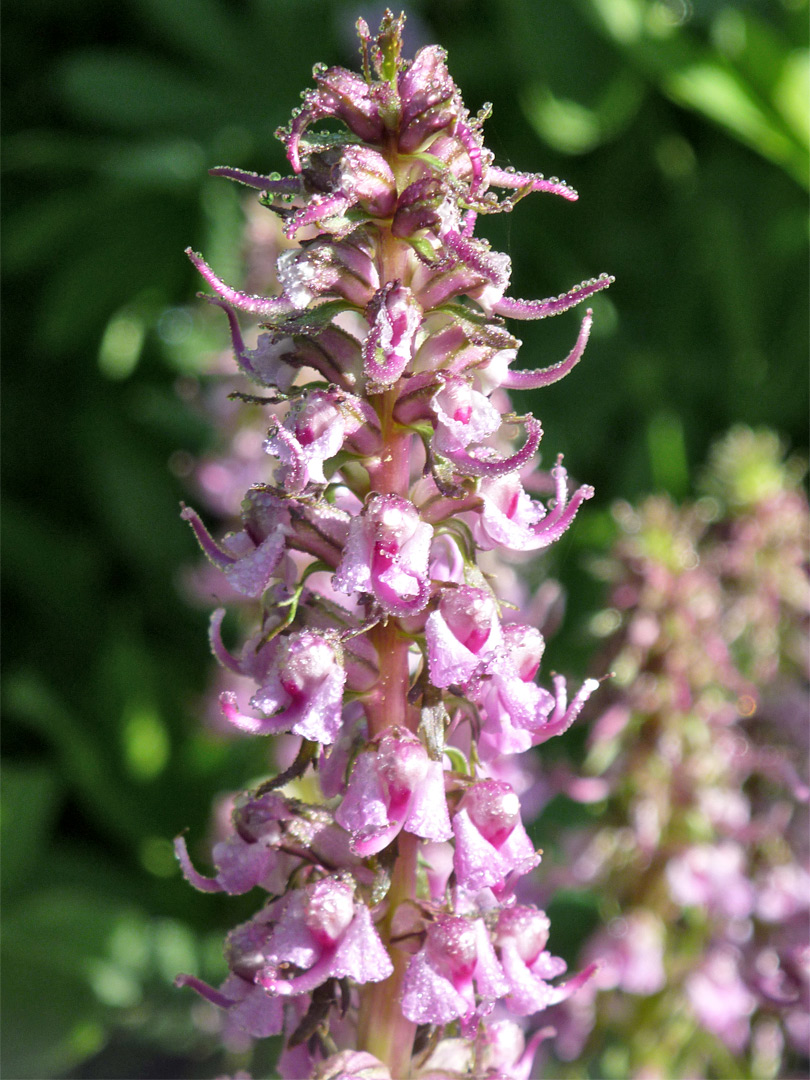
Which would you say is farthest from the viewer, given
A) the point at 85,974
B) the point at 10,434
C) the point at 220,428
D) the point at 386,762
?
the point at 10,434

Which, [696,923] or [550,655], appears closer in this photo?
[696,923]

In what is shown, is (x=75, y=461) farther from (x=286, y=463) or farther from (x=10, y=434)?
(x=286, y=463)

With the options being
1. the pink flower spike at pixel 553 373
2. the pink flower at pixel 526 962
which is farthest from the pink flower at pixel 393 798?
the pink flower spike at pixel 553 373

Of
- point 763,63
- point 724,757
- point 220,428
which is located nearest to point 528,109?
point 763,63

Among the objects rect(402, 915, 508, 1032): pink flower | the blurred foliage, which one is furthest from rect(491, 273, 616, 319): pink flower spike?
the blurred foliage

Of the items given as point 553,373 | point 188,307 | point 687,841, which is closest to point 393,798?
point 553,373

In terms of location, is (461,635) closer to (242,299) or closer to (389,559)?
(389,559)

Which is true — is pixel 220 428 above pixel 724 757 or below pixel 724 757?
below
